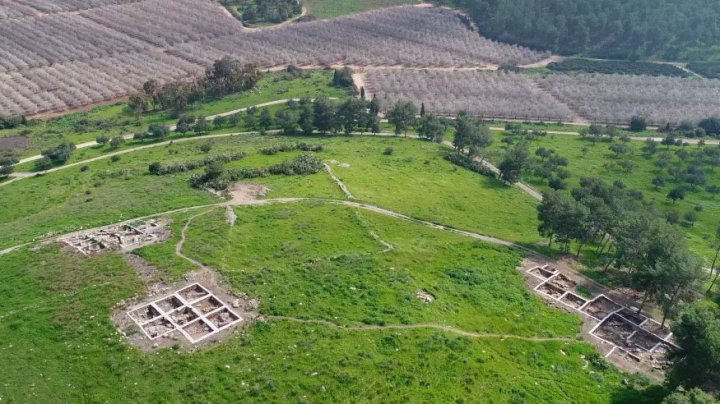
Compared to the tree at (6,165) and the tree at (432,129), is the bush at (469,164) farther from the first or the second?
the tree at (6,165)

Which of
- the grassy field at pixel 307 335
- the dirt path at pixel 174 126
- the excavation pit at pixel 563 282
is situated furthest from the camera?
the dirt path at pixel 174 126

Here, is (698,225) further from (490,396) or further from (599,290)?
(490,396)

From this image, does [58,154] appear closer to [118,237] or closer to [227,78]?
[118,237]

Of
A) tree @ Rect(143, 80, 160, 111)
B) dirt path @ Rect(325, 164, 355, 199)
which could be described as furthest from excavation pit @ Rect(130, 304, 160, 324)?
tree @ Rect(143, 80, 160, 111)

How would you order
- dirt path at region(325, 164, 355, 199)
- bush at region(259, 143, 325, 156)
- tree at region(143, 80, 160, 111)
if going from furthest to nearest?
tree at region(143, 80, 160, 111) → bush at region(259, 143, 325, 156) → dirt path at region(325, 164, 355, 199)

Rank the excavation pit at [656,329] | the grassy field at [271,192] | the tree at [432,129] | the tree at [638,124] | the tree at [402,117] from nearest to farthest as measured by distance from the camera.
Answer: the excavation pit at [656,329], the grassy field at [271,192], the tree at [432,129], the tree at [402,117], the tree at [638,124]

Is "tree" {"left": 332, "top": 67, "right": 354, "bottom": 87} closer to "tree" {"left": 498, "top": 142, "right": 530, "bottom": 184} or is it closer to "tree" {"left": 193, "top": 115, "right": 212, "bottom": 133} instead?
"tree" {"left": 193, "top": 115, "right": 212, "bottom": 133}

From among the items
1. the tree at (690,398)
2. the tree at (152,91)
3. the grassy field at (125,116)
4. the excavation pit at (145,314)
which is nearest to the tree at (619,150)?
the grassy field at (125,116)
